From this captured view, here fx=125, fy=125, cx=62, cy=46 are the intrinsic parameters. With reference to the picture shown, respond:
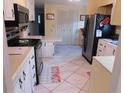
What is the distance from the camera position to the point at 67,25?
7.18m

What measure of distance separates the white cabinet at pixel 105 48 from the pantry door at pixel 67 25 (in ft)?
10.8

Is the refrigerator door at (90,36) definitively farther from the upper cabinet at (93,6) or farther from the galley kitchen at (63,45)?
the upper cabinet at (93,6)

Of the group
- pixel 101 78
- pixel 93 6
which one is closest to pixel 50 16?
pixel 93 6

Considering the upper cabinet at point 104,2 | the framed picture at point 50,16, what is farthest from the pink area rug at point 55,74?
the framed picture at point 50,16

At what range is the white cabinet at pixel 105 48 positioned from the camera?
132 inches

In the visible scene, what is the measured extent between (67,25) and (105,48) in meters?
3.82

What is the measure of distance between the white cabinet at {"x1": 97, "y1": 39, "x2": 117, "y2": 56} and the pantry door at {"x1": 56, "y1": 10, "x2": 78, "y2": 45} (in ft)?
10.8

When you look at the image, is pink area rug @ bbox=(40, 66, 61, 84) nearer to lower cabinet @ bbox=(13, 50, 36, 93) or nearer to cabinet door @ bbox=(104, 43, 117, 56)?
lower cabinet @ bbox=(13, 50, 36, 93)

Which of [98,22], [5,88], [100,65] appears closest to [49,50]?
[98,22]

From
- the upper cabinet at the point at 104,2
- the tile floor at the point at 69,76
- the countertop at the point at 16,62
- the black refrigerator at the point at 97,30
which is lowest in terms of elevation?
the tile floor at the point at 69,76

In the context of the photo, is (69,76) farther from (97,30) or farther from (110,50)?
(97,30)

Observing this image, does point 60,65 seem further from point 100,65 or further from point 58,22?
point 58,22

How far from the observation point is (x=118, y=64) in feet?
2.01

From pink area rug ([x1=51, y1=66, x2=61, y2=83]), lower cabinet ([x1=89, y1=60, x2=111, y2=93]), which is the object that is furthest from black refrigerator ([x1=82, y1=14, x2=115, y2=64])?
lower cabinet ([x1=89, y1=60, x2=111, y2=93])
